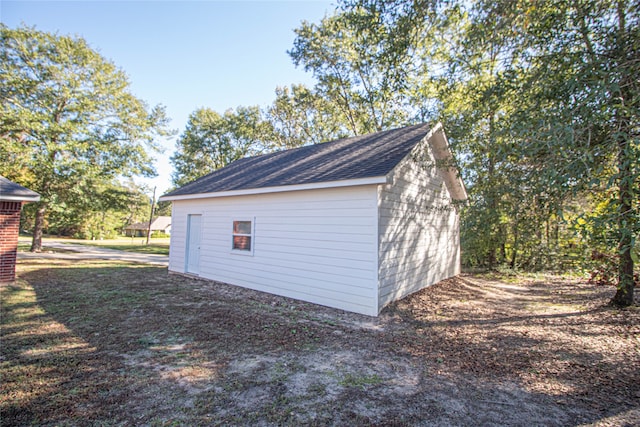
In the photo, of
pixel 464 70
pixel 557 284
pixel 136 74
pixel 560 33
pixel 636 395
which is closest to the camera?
pixel 636 395

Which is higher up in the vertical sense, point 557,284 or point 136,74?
point 136,74

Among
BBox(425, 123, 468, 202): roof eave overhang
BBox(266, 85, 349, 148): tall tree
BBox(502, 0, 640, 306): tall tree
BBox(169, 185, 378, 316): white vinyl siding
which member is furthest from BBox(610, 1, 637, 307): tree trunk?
BBox(266, 85, 349, 148): tall tree

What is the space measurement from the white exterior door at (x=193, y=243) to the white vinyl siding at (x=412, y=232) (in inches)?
266

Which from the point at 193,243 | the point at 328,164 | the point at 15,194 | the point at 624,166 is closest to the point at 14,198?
the point at 15,194

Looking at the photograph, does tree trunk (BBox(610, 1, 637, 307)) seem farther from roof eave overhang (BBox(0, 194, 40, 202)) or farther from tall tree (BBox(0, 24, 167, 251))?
tall tree (BBox(0, 24, 167, 251))

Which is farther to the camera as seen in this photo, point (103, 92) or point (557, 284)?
point (103, 92)

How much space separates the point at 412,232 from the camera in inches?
304

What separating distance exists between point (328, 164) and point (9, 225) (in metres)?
9.27

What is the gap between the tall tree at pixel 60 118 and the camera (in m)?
14.2

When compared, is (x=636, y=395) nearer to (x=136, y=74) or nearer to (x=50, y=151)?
(x=50, y=151)

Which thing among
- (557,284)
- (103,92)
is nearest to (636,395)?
(557,284)

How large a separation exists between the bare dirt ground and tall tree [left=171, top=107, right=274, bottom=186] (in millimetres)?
20927

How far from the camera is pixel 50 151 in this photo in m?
14.5

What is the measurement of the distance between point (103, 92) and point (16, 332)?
55.1ft
